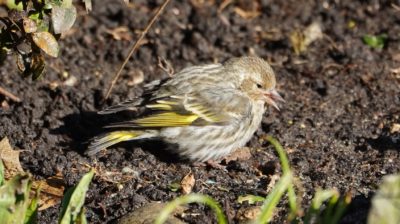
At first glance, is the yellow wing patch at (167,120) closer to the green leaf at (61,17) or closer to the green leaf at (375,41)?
the green leaf at (61,17)

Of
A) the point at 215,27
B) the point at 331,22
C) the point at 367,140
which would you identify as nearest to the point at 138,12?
the point at 215,27

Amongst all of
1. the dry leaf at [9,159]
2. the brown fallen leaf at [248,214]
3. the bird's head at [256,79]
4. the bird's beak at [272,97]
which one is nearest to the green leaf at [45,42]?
the dry leaf at [9,159]

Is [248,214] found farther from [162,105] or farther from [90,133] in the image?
[90,133]

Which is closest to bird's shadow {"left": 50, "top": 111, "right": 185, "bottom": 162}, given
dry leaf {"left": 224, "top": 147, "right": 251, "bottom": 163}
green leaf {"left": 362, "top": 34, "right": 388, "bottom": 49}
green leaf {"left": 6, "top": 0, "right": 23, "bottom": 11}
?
dry leaf {"left": 224, "top": 147, "right": 251, "bottom": 163}

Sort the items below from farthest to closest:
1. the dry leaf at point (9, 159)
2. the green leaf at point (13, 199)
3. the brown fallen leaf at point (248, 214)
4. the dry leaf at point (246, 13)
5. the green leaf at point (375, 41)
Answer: the dry leaf at point (246, 13), the green leaf at point (375, 41), the dry leaf at point (9, 159), the brown fallen leaf at point (248, 214), the green leaf at point (13, 199)

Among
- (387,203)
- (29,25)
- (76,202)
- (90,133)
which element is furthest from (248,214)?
(90,133)

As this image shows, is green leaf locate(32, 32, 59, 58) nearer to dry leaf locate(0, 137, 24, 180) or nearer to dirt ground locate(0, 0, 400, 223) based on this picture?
dry leaf locate(0, 137, 24, 180)

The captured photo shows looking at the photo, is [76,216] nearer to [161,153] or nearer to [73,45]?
[161,153]
